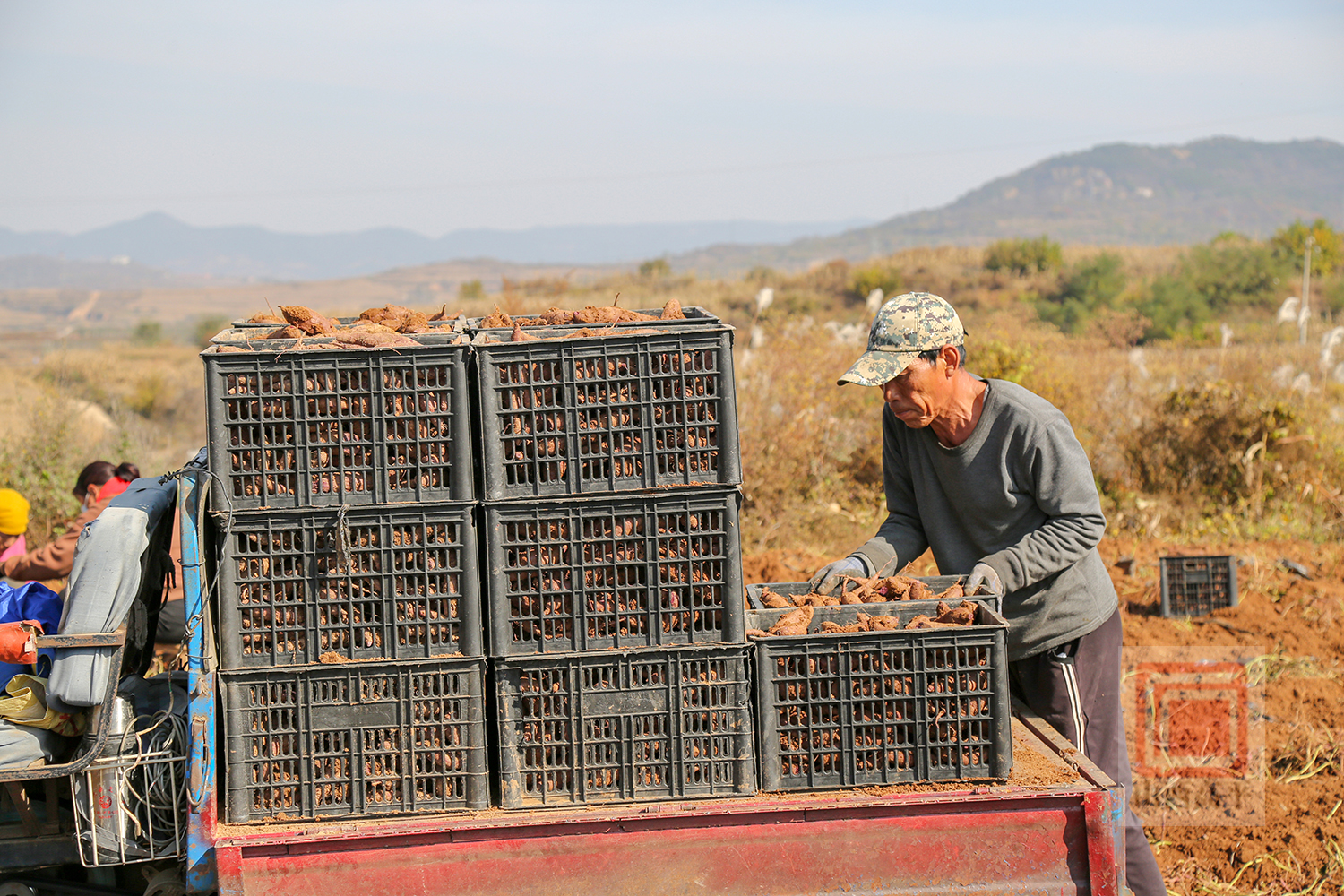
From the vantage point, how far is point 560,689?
8.82ft

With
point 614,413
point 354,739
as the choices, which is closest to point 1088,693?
point 614,413

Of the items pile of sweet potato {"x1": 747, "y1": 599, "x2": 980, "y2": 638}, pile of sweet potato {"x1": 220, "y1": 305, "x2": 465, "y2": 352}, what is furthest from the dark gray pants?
pile of sweet potato {"x1": 220, "y1": 305, "x2": 465, "y2": 352}

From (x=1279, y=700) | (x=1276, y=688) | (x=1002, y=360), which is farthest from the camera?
(x=1002, y=360)

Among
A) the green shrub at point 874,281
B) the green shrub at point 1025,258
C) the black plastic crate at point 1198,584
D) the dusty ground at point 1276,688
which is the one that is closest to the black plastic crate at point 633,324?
the dusty ground at point 1276,688

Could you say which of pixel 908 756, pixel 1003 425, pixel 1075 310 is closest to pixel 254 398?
pixel 908 756

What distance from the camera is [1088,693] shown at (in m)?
3.49

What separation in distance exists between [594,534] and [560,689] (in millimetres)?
409

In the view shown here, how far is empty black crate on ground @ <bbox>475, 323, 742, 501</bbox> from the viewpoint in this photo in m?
2.60

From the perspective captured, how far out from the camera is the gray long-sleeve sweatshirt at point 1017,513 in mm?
3273

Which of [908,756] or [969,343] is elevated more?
[969,343]

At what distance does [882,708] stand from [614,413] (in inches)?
41.2

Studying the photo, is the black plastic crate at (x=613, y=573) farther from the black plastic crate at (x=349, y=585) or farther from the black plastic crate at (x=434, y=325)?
the black plastic crate at (x=434, y=325)

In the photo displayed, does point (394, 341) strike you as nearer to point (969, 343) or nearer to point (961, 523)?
point (961, 523)

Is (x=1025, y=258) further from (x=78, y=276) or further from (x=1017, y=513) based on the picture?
(x=78, y=276)
